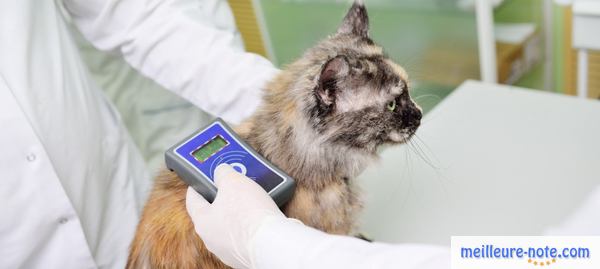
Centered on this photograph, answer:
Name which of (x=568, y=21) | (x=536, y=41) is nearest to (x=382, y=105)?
(x=568, y=21)

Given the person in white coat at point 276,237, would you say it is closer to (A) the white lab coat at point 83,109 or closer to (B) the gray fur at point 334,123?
(B) the gray fur at point 334,123

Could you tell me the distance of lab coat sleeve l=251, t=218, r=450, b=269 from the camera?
2.13 feet

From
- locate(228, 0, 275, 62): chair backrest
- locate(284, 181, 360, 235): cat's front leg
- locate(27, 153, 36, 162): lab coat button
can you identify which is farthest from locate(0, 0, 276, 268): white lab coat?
locate(228, 0, 275, 62): chair backrest

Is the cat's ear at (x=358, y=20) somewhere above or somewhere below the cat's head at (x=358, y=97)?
above

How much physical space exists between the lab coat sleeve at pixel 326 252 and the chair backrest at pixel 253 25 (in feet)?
6.53

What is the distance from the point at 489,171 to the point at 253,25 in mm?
1842

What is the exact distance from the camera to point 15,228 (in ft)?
3.50

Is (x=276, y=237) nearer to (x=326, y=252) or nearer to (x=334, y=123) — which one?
(x=326, y=252)

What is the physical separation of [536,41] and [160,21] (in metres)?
1.76

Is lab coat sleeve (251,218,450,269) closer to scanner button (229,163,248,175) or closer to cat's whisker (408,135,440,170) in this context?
scanner button (229,163,248,175)

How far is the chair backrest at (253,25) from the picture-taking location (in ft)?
8.75

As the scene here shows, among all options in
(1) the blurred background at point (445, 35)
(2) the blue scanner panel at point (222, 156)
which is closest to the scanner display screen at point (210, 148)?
(2) the blue scanner panel at point (222, 156)

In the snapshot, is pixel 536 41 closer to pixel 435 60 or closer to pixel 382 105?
pixel 435 60

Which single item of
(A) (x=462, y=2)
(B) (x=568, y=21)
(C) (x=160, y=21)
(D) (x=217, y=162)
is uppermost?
(C) (x=160, y=21)
